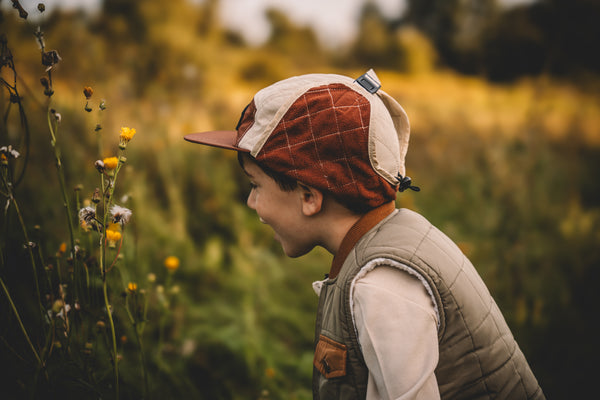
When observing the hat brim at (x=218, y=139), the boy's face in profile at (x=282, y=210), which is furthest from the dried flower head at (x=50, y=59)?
the boy's face in profile at (x=282, y=210)

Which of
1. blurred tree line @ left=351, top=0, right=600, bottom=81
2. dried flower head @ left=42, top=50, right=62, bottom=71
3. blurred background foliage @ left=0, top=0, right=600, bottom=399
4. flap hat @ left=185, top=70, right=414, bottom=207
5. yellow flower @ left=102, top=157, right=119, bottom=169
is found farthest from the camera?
blurred tree line @ left=351, top=0, right=600, bottom=81

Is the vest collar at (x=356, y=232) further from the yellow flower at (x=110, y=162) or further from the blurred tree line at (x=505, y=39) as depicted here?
the blurred tree line at (x=505, y=39)

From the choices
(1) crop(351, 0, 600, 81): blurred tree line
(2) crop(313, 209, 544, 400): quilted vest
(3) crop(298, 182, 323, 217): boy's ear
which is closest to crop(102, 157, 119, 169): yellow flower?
(3) crop(298, 182, 323, 217): boy's ear

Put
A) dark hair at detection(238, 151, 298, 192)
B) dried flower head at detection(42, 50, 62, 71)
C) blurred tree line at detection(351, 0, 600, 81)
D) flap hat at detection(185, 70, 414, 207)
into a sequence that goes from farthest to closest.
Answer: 1. blurred tree line at detection(351, 0, 600, 81)
2. dark hair at detection(238, 151, 298, 192)
3. flap hat at detection(185, 70, 414, 207)
4. dried flower head at detection(42, 50, 62, 71)

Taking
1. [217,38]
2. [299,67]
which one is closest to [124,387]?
[217,38]

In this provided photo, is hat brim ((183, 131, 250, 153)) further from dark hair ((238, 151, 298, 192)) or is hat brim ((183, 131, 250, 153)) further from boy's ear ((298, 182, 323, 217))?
boy's ear ((298, 182, 323, 217))

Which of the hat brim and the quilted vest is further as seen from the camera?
the hat brim

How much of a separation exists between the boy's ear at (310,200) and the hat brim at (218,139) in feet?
0.70

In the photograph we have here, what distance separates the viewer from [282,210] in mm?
1340

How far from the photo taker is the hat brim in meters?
1.30

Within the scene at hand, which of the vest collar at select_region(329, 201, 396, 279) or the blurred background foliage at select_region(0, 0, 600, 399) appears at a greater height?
the vest collar at select_region(329, 201, 396, 279)

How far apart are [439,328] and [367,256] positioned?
278 millimetres

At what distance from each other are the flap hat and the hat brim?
0.22 ft

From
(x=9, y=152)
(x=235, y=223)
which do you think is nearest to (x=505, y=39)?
(x=235, y=223)
